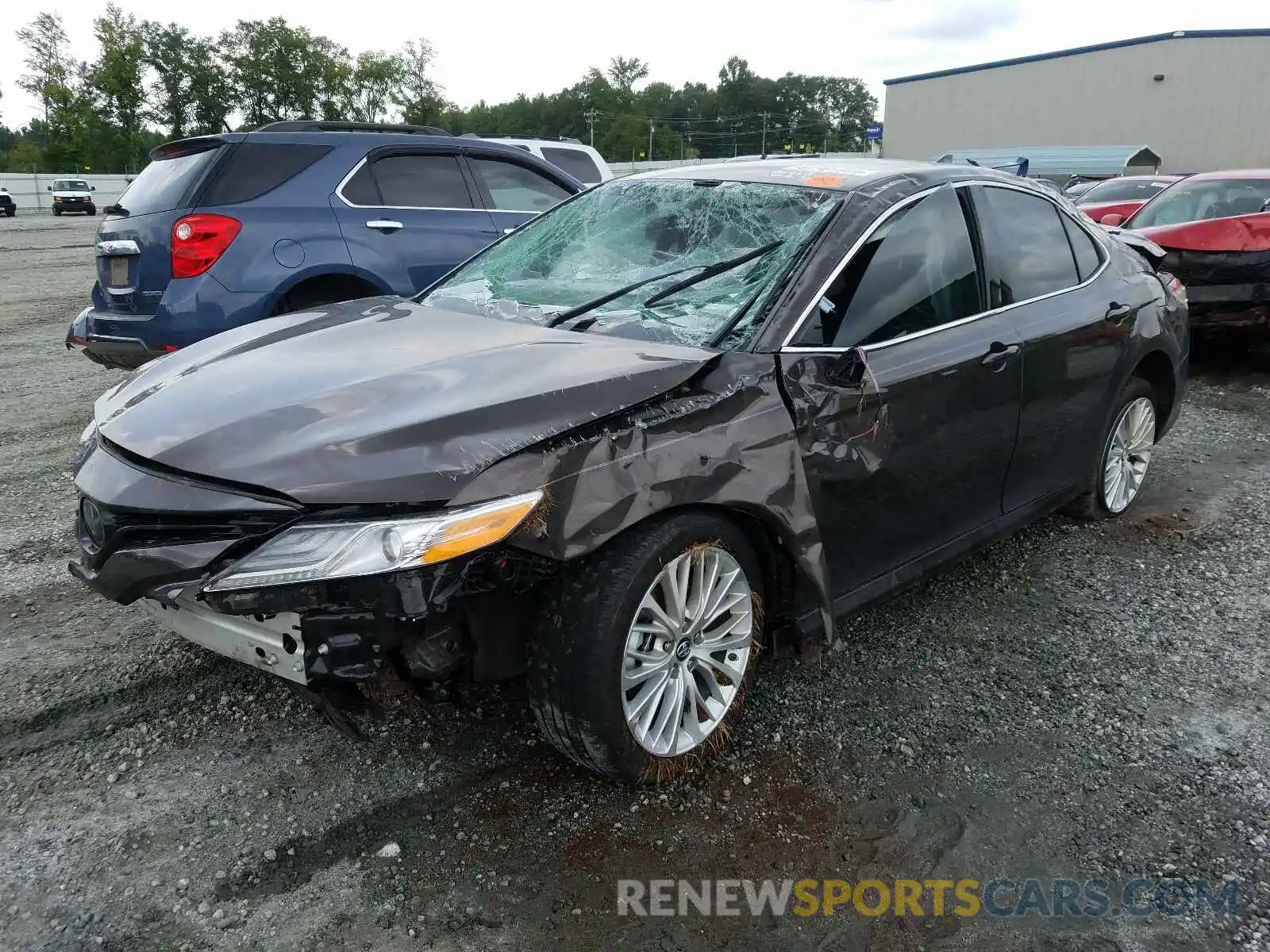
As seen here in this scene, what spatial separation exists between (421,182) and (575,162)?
8.78 feet

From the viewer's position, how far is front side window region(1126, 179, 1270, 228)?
8.53 meters

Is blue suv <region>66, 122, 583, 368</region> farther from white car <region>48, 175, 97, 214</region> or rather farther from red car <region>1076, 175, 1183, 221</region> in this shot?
white car <region>48, 175, 97, 214</region>

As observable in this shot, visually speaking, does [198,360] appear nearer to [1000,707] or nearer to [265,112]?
[1000,707]

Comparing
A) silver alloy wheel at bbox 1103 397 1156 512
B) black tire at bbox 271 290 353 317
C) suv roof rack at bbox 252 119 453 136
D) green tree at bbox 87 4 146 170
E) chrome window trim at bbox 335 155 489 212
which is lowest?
A: silver alloy wheel at bbox 1103 397 1156 512

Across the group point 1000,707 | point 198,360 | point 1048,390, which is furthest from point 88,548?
point 1048,390

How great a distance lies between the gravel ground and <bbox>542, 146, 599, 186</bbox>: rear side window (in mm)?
5950

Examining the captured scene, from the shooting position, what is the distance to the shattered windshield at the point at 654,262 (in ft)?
9.82

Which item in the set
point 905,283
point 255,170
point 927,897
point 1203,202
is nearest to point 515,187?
point 255,170

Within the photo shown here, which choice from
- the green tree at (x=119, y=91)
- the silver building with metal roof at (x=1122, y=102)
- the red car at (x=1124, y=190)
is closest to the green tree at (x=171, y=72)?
the green tree at (x=119, y=91)

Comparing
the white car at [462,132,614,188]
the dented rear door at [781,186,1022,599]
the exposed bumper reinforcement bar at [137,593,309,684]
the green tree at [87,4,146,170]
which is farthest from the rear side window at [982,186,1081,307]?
the green tree at [87,4,146,170]

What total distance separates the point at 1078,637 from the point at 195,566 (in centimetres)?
305

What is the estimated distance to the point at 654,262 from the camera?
3334 millimetres

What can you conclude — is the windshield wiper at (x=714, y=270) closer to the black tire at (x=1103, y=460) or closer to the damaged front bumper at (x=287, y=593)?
the damaged front bumper at (x=287, y=593)

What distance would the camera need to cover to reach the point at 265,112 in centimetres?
8456
